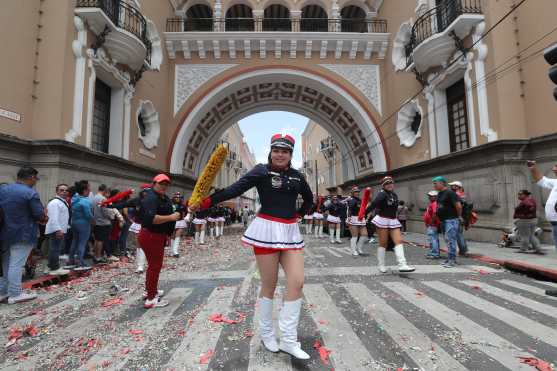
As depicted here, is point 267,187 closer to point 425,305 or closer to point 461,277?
point 425,305

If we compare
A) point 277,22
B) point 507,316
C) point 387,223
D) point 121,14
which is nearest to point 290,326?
point 507,316

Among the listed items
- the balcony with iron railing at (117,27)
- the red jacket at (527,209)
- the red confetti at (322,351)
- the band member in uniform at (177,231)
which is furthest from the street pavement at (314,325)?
the balcony with iron railing at (117,27)

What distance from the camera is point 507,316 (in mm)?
3205

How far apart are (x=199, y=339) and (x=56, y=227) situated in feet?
13.2

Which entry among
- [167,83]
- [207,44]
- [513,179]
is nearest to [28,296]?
[513,179]

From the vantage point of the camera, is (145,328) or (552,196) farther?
(552,196)

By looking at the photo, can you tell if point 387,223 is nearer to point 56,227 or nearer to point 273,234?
point 273,234

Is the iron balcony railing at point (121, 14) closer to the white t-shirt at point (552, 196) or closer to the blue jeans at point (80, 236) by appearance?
the blue jeans at point (80, 236)

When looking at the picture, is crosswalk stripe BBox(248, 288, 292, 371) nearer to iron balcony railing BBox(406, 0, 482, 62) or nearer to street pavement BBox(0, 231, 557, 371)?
street pavement BBox(0, 231, 557, 371)

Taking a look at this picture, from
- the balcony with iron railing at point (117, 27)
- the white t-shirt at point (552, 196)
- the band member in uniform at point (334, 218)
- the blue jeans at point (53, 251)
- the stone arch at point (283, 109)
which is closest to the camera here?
the white t-shirt at point (552, 196)

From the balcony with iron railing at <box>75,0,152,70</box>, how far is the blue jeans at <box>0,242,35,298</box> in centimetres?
724

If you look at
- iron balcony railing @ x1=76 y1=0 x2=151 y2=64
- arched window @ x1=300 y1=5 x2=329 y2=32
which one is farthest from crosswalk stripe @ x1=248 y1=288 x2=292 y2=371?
arched window @ x1=300 y1=5 x2=329 y2=32

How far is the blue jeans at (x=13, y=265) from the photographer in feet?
13.0

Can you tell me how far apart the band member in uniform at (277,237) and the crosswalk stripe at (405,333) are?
97cm
